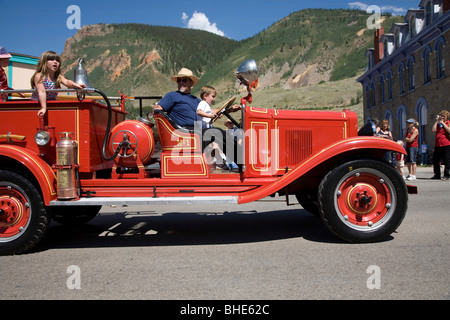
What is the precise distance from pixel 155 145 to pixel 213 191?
1.12 m

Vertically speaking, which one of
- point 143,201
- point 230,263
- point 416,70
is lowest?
point 230,263

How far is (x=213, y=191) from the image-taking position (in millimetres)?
4207

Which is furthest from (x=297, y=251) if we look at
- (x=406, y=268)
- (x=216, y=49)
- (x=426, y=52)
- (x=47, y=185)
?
(x=216, y=49)

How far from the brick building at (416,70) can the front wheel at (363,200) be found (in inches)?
724

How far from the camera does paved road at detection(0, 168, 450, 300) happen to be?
2.89 meters

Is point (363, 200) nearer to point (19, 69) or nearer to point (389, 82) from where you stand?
point (19, 69)

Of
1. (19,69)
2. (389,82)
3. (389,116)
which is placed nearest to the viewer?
(19,69)

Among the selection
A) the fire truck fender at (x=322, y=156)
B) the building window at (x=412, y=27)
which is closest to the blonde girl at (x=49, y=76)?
the fire truck fender at (x=322, y=156)

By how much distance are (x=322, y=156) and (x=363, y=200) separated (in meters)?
0.63

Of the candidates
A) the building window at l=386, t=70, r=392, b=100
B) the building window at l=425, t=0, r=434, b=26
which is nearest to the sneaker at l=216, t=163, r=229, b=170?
the building window at l=425, t=0, r=434, b=26

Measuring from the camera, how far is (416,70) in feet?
74.9

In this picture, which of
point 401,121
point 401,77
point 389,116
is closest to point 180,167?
point 401,121

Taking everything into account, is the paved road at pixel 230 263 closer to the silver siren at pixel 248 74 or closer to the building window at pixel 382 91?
the silver siren at pixel 248 74

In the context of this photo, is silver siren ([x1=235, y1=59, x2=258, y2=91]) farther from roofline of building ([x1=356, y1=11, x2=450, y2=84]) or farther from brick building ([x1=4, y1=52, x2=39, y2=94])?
roofline of building ([x1=356, y1=11, x2=450, y2=84])
